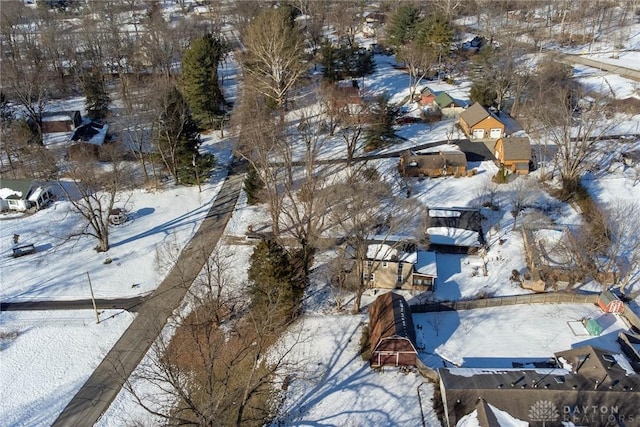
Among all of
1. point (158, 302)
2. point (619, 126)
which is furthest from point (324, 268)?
point (619, 126)

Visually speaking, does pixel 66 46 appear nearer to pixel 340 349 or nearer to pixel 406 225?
pixel 406 225

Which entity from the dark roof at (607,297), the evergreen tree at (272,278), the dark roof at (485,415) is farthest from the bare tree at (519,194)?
the evergreen tree at (272,278)

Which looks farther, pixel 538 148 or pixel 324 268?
pixel 538 148

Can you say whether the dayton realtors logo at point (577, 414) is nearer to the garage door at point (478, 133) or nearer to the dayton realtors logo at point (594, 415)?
the dayton realtors logo at point (594, 415)

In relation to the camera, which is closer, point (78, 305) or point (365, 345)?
point (365, 345)

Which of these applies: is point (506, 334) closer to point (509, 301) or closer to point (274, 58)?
point (509, 301)

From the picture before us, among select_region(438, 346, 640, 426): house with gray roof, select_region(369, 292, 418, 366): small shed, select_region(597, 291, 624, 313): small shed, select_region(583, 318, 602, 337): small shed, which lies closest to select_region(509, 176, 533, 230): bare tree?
select_region(597, 291, 624, 313): small shed

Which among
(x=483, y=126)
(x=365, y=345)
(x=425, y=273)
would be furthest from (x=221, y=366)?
(x=483, y=126)
